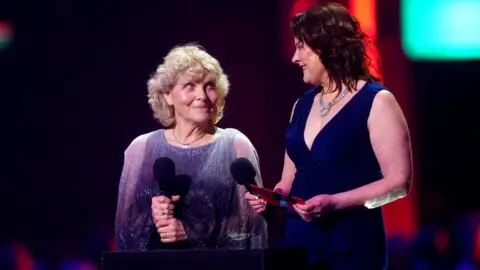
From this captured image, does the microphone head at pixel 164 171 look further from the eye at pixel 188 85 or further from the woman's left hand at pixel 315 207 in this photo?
the woman's left hand at pixel 315 207

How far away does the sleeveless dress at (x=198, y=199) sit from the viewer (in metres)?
2.30

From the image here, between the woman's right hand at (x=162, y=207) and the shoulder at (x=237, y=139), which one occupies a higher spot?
the shoulder at (x=237, y=139)

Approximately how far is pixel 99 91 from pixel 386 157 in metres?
1.89

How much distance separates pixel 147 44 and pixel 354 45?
5.41 ft

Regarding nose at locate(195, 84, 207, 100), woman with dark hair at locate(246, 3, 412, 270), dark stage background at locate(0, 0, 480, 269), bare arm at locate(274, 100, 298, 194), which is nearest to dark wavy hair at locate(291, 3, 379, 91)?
woman with dark hair at locate(246, 3, 412, 270)

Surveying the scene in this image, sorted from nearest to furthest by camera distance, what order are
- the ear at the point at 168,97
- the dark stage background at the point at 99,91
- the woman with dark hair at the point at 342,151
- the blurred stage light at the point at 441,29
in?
the woman with dark hair at the point at 342,151, the ear at the point at 168,97, the dark stage background at the point at 99,91, the blurred stage light at the point at 441,29

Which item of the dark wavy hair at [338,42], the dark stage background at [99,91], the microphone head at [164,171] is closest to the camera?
the dark wavy hair at [338,42]

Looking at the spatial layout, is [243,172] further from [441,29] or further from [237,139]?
[441,29]

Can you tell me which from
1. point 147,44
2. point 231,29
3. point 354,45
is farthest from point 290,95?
point 354,45

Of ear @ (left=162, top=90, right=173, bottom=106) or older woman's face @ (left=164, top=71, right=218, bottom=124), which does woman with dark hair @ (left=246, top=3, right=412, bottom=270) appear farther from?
ear @ (left=162, top=90, right=173, bottom=106)

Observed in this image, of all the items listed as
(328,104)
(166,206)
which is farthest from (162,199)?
(328,104)

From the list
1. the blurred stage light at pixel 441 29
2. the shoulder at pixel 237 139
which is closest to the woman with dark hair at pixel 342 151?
the shoulder at pixel 237 139

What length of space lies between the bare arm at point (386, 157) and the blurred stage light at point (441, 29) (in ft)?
5.83

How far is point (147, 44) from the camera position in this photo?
3.40 m
